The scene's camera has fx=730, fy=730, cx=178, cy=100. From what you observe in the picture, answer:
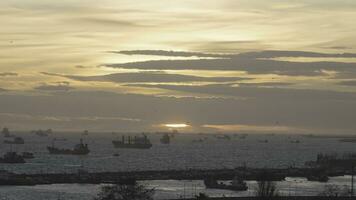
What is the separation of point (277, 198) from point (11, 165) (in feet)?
318

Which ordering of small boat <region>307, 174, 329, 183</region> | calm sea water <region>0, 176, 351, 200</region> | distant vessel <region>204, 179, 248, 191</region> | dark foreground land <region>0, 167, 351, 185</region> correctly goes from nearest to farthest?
1. calm sea water <region>0, 176, 351, 200</region>
2. distant vessel <region>204, 179, 248, 191</region>
3. dark foreground land <region>0, 167, 351, 185</region>
4. small boat <region>307, 174, 329, 183</region>

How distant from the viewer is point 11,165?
152 meters

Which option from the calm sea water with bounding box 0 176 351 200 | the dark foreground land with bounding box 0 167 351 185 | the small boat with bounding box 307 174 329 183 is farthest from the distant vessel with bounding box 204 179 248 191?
the small boat with bounding box 307 174 329 183

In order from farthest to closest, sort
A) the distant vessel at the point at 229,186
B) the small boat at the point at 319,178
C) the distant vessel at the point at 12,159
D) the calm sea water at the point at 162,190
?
the distant vessel at the point at 12,159, the small boat at the point at 319,178, the distant vessel at the point at 229,186, the calm sea water at the point at 162,190

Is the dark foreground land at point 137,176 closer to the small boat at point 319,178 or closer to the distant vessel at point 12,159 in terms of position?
the small boat at point 319,178

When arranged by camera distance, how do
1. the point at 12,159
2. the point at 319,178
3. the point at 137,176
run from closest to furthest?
1. the point at 137,176
2. the point at 319,178
3. the point at 12,159

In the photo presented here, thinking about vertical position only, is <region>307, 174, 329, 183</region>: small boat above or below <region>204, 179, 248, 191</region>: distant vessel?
above

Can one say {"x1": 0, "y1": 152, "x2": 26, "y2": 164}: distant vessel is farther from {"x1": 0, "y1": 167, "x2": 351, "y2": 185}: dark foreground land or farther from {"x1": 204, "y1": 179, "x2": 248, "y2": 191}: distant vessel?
{"x1": 204, "y1": 179, "x2": 248, "y2": 191}: distant vessel

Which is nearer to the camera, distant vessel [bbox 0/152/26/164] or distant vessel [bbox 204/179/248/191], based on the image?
distant vessel [bbox 204/179/248/191]

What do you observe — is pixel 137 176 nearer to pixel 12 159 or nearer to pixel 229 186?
pixel 229 186

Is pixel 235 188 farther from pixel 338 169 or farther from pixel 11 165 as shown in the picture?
pixel 11 165

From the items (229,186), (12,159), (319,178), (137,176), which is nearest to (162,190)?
(229,186)

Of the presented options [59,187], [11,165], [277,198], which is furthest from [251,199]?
[11,165]

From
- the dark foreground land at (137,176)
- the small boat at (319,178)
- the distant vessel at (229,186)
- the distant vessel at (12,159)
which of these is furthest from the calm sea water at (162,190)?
the distant vessel at (12,159)
